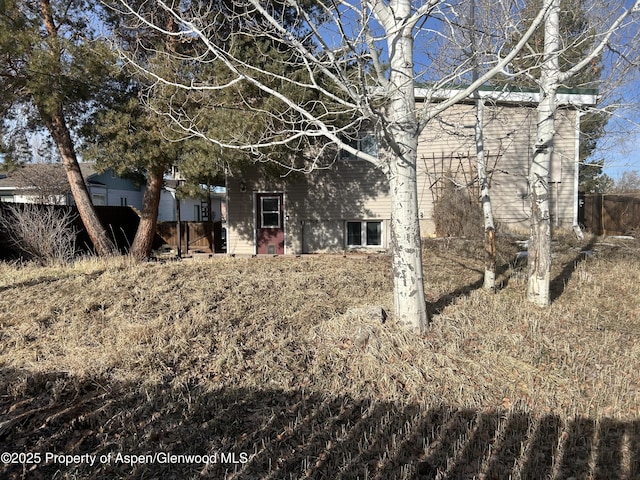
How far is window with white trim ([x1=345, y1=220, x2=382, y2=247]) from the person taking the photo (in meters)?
12.4

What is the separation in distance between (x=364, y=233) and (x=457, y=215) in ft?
9.14

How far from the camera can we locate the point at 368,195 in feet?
40.0

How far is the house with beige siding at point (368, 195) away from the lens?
11.7 meters

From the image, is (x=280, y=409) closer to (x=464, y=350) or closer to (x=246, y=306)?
(x=464, y=350)

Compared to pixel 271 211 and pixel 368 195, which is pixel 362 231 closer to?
pixel 368 195

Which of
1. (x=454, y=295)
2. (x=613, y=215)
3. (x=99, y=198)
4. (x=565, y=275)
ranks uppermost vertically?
(x=99, y=198)

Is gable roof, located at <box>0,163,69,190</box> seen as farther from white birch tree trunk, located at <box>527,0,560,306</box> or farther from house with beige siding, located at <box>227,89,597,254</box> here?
white birch tree trunk, located at <box>527,0,560,306</box>

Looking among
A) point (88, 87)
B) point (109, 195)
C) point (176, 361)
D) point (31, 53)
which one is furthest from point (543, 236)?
point (109, 195)

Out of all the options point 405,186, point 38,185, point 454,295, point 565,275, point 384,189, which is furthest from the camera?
point 38,185

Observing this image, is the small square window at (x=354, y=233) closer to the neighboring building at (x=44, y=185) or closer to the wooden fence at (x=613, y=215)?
the wooden fence at (x=613, y=215)

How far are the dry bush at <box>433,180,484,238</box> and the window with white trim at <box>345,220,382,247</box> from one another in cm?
179

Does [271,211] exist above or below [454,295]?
above

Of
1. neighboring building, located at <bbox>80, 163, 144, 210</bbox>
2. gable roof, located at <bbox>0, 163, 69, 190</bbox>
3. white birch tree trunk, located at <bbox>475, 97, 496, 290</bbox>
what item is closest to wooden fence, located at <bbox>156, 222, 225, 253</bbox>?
neighboring building, located at <bbox>80, 163, 144, 210</bbox>

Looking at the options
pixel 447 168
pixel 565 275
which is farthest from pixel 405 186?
pixel 447 168
